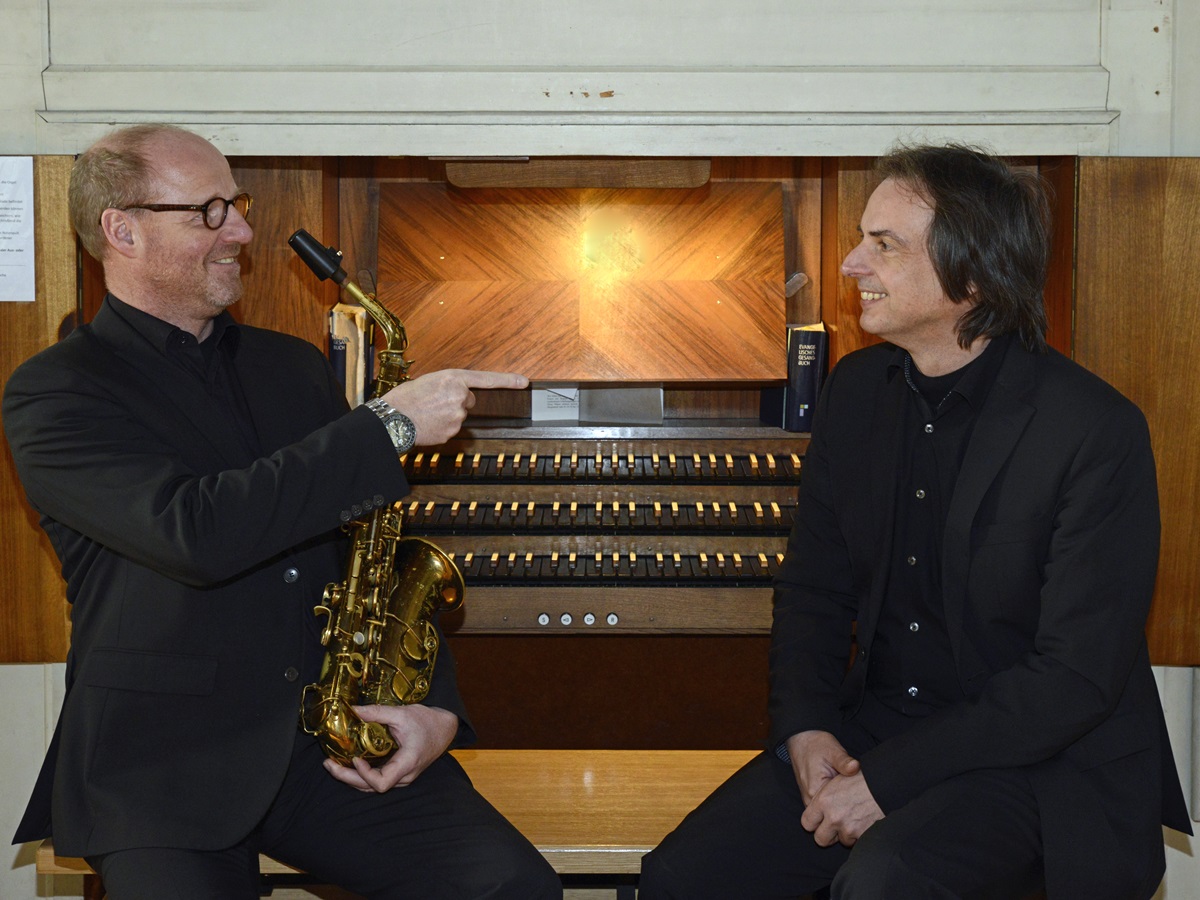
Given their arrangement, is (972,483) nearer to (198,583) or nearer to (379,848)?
(379,848)

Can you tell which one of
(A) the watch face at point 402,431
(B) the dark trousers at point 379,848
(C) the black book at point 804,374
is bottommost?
(B) the dark trousers at point 379,848

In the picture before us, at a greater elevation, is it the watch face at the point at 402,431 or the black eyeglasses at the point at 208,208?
the black eyeglasses at the point at 208,208

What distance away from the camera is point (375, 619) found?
2.55 m

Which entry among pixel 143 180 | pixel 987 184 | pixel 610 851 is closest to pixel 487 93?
pixel 143 180

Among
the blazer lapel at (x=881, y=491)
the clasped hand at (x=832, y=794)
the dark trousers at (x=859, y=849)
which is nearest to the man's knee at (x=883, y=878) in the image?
the dark trousers at (x=859, y=849)

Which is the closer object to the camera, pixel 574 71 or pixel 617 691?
pixel 574 71

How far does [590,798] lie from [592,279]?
Answer: 144cm

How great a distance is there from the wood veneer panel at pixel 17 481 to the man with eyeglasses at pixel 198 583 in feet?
1.59

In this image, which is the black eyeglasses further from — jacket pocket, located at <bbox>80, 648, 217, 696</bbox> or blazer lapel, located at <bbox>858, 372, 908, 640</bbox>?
blazer lapel, located at <bbox>858, 372, 908, 640</bbox>

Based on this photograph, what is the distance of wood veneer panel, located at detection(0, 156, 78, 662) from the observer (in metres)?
2.95

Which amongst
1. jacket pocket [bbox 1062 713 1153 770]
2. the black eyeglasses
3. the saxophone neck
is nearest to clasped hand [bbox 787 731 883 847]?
jacket pocket [bbox 1062 713 1153 770]

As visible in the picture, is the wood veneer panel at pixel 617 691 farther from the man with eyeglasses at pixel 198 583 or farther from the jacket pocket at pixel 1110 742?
Result: the jacket pocket at pixel 1110 742

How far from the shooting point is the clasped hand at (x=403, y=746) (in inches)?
92.1

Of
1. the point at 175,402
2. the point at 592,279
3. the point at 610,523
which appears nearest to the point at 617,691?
the point at 610,523
